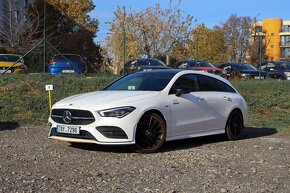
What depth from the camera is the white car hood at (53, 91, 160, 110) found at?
26.6 feet

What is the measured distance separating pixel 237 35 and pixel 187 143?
2423 inches

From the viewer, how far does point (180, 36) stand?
4859 cm

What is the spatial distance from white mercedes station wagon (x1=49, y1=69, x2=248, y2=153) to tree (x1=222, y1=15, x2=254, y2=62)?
5825 cm

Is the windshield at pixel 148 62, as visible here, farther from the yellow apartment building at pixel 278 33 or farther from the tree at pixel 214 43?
the yellow apartment building at pixel 278 33

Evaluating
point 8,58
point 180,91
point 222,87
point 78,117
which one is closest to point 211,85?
point 222,87

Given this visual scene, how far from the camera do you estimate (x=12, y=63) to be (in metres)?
21.3

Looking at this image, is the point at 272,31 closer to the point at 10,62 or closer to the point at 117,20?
the point at 117,20

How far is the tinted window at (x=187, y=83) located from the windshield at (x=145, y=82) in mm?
163

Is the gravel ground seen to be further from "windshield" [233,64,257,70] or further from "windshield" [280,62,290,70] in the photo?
"windshield" [280,62,290,70]

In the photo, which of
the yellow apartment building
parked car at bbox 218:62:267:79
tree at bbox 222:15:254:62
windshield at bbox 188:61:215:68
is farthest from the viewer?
the yellow apartment building

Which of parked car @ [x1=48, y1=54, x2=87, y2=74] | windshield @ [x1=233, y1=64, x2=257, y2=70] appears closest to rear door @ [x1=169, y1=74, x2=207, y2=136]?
parked car @ [x1=48, y1=54, x2=87, y2=74]

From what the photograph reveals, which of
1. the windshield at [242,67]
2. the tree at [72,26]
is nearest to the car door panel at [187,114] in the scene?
the windshield at [242,67]

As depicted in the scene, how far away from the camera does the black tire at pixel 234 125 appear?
1034cm

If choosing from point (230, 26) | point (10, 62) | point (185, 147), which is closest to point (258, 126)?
point (185, 147)
